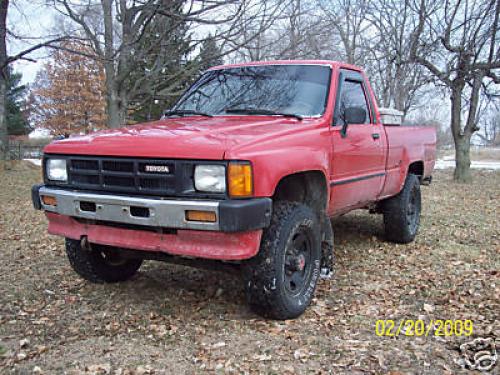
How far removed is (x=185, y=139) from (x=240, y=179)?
0.47m

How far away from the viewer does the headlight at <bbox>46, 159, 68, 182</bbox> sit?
3.43 meters

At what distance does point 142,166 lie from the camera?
2.99 meters

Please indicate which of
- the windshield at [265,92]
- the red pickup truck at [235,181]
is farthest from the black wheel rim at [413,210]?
the windshield at [265,92]

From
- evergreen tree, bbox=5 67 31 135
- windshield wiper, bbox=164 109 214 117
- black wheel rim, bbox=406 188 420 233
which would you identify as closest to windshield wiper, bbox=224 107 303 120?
windshield wiper, bbox=164 109 214 117

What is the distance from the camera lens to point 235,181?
110 inches

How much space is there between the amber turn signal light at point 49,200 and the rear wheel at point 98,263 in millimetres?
486

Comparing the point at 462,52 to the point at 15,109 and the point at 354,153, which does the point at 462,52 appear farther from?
the point at 15,109

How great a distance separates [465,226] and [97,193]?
5.67 m

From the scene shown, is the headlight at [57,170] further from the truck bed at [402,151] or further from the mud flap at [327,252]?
the truck bed at [402,151]

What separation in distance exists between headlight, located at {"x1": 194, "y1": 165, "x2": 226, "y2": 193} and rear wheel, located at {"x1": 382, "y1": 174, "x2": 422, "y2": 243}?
332 centimetres

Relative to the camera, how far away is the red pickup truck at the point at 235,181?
284cm

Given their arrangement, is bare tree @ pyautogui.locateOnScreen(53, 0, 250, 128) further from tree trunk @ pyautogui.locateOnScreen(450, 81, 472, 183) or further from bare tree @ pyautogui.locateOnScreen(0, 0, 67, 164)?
tree trunk @ pyautogui.locateOnScreen(450, 81, 472, 183)

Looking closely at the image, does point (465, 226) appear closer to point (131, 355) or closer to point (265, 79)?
point (265, 79)

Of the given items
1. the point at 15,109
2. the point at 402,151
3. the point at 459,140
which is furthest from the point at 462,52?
the point at 15,109
